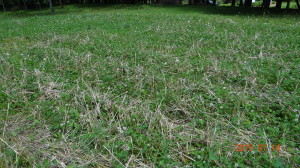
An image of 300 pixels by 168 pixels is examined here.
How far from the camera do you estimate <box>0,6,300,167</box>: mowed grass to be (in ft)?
8.66

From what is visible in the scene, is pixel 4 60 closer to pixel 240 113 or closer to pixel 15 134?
pixel 15 134

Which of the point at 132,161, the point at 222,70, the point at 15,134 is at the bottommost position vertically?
the point at 132,161

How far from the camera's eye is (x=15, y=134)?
9.56 ft

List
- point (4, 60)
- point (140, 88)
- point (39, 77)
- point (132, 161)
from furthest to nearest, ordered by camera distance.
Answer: point (4, 60)
point (39, 77)
point (140, 88)
point (132, 161)

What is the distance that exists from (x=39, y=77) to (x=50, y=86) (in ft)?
1.77

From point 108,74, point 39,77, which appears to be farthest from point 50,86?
point 108,74

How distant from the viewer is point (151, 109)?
356 cm

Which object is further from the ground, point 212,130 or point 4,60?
point 4,60

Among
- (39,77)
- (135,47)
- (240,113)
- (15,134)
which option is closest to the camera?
(15,134)

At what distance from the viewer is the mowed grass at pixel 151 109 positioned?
8.66ft
